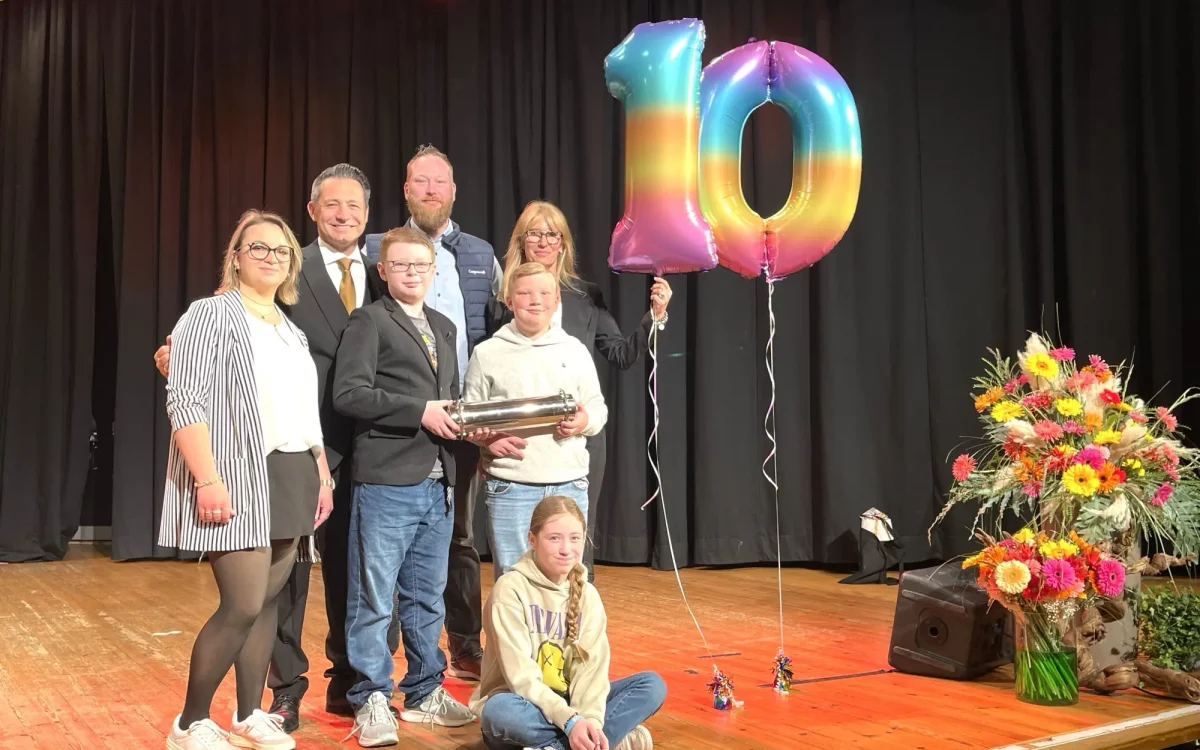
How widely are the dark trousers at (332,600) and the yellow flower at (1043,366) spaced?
2113mm

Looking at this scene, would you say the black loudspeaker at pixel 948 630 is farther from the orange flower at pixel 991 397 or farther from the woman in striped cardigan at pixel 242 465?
the woman in striped cardigan at pixel 242 465

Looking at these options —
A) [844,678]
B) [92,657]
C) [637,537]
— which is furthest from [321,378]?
[637,537]

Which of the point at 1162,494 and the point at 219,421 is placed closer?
the point at 219,421

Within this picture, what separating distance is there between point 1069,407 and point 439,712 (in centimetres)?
206

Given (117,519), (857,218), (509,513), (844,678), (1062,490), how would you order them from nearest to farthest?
(509,513), (1062,490), (844,678), (857,218), (117,519)

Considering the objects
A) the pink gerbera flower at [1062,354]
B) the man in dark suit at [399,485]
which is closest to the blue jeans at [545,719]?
the man in dark suit at [399,485]

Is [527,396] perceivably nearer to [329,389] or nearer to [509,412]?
[509,412]

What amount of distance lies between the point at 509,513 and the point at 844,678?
1285 mm

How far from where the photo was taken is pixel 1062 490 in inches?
128

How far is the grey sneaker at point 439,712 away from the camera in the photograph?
294 centimetres

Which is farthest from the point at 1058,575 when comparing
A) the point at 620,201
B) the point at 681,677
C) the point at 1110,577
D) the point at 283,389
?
the point at 620,201

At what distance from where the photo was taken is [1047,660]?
3.16 metres

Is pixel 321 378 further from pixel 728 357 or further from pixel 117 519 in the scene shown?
pixel 117 519

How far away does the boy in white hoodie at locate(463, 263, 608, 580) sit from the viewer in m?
2.97
